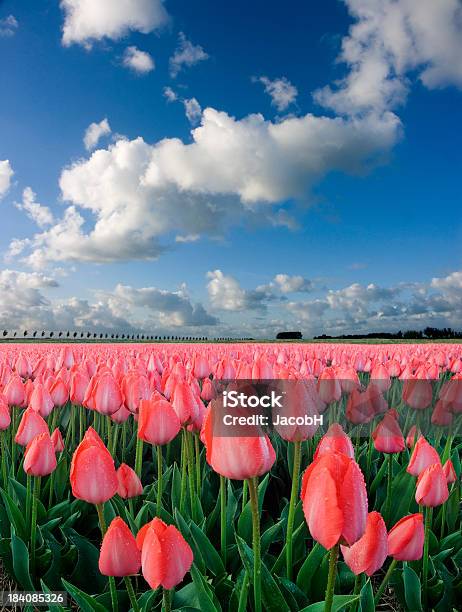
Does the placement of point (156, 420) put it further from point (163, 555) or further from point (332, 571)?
point (332, 571)

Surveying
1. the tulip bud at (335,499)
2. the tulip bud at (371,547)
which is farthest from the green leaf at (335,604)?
the tulip bud at (335,499)

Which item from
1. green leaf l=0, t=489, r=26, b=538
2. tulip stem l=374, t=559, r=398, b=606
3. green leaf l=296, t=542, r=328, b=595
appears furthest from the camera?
green leaf l=0, t=489, r=26, b=538

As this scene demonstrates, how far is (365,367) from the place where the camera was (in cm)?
754

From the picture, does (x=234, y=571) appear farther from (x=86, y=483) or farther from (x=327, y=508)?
(x=327, y=508)

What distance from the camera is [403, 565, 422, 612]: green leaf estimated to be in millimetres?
2539

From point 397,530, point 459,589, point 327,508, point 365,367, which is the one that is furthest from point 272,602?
point 365,367

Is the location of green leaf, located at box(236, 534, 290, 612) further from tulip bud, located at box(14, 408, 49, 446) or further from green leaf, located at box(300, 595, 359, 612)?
tulip bud, located at box(14, 408, 49, 446)

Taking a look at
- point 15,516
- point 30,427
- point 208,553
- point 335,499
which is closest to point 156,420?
point 208,553

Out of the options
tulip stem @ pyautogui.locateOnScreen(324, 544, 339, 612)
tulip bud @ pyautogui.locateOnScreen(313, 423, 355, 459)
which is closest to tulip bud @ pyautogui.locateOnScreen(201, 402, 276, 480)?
tulip bud @ pyautogui.locateOnScreen(313, 423, 355, 459)

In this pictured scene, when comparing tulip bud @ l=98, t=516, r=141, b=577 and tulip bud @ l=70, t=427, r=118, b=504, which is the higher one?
tulip bud @ l=70, t=427, r=118, b=504

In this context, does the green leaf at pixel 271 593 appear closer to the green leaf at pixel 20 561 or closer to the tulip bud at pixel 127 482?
the tulip bud at pixel 127 482

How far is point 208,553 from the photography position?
2.65 meters

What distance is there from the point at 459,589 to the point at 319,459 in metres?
2.23

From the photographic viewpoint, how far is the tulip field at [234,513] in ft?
5.46
